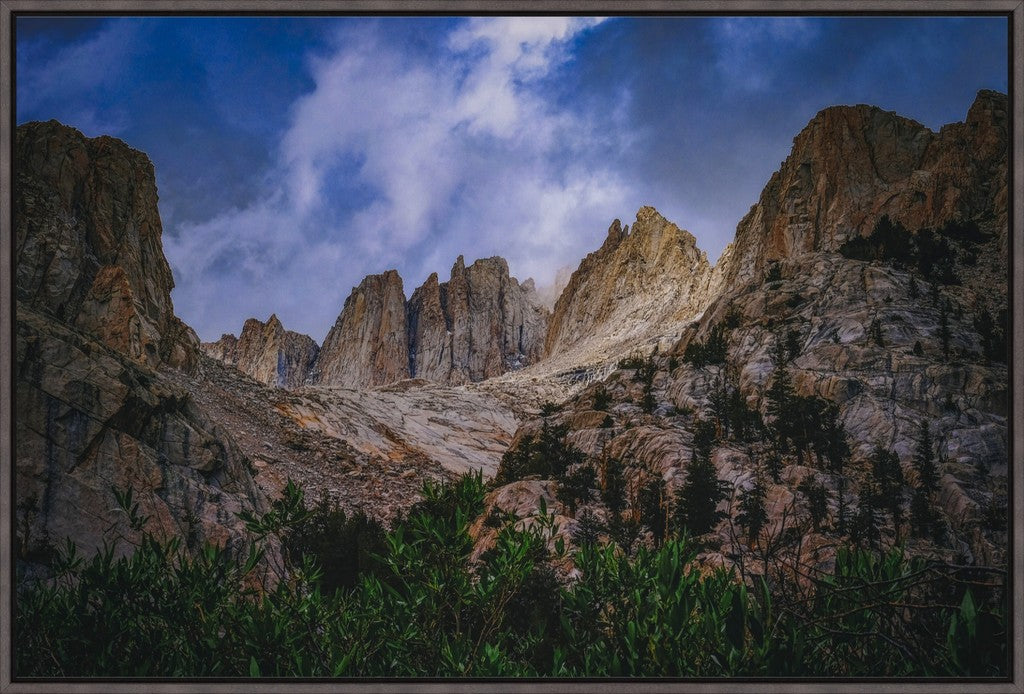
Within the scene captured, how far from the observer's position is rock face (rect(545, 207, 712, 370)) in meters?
36.5

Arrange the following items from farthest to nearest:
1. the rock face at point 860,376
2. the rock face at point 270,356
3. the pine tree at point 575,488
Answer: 1. the rock face at point 270,356
2. the pine tree at point 575,488
3. the rock face at point 860,376

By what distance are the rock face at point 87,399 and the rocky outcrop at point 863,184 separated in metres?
9.96

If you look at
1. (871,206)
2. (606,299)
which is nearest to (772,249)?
(871,206)

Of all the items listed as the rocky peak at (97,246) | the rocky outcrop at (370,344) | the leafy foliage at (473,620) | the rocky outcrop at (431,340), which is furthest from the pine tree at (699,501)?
the rocky outcrop at (370,344)

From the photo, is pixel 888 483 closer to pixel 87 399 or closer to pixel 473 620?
pixel 473 620

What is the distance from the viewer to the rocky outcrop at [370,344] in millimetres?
69000

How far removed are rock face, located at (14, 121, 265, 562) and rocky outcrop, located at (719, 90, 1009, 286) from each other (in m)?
9.96

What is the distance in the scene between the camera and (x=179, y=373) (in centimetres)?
1465

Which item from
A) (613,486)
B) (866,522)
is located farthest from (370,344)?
(866,522)

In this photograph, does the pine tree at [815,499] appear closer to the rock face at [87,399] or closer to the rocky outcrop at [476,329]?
the rock face at [87,399]

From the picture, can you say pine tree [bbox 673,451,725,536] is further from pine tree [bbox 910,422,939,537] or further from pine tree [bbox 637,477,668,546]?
pine tree [bbox 910,422,939,537]

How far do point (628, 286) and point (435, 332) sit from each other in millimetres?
31158

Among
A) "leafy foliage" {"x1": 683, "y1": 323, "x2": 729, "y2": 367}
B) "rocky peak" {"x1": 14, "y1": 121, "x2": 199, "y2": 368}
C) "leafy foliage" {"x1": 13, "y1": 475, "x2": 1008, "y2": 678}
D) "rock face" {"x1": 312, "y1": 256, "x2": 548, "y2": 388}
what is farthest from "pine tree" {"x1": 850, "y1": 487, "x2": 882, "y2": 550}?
"rock face" {"x1": 312, "y1": 256, "x2": 548, "y2": 388}

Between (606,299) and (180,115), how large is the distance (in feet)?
134
